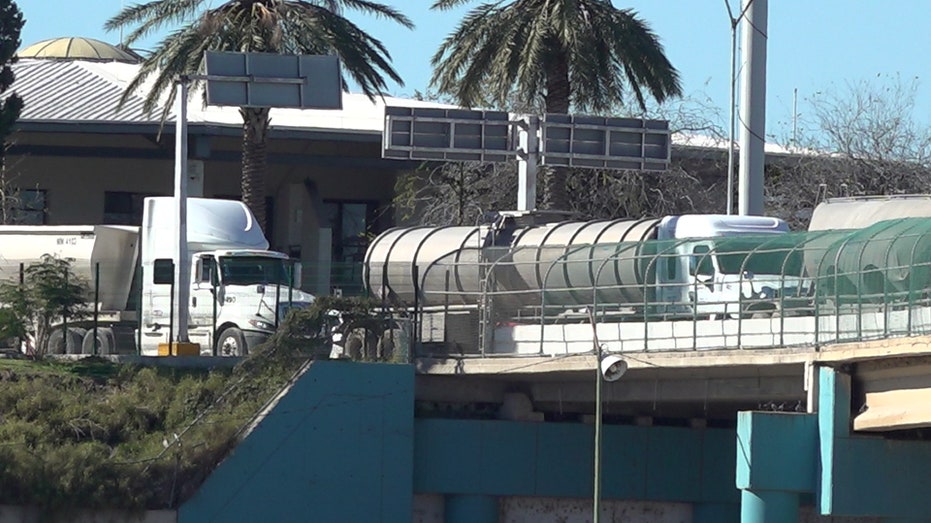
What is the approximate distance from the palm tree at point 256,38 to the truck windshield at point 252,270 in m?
6.19

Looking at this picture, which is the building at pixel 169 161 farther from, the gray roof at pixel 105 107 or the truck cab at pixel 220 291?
the truck cab at pixel 220 291

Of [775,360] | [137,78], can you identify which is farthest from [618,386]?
[137,78]

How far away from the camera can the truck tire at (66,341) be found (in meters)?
33.1

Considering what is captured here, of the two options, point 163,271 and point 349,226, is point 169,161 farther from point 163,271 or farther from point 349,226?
point 163,271

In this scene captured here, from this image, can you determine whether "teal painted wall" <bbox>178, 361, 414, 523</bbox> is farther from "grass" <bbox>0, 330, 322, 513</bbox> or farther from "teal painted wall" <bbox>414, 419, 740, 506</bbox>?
"teal painted wall" <bbox>414, 419, 740, 506</bbox>

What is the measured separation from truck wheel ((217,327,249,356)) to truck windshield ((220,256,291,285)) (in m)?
1.27

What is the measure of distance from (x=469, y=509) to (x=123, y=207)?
28.1m

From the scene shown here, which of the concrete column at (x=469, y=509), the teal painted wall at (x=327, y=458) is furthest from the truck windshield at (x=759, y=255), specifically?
the concrete column at (x=469, y=509)

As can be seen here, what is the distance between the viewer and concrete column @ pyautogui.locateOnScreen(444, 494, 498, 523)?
3023 cm

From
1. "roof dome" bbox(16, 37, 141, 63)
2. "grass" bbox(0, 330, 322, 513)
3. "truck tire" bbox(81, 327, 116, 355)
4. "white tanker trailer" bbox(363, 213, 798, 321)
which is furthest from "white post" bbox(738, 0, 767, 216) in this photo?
"roof dome" bbox(16, 37, 141, 63)

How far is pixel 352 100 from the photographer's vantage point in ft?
196

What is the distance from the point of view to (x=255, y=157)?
42.9m

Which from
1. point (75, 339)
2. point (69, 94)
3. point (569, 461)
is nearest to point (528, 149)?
point (569, 461)

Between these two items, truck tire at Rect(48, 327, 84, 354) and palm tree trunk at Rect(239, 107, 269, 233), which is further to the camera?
palm tree trunk at Rect(239, 107, 269, 233)
